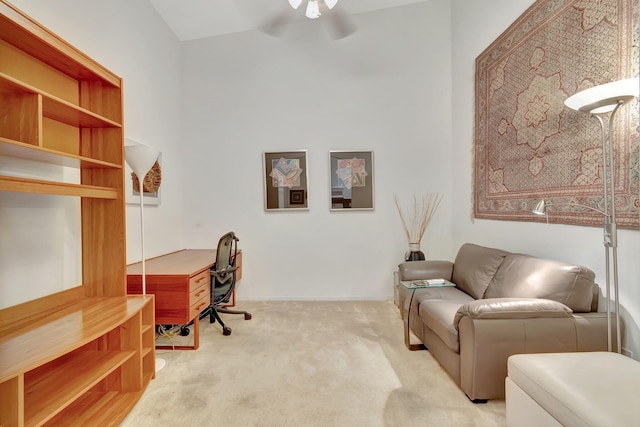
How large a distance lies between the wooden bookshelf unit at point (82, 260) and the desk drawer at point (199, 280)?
1.26ft

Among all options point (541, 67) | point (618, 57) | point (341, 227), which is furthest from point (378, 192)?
point (618, 57)

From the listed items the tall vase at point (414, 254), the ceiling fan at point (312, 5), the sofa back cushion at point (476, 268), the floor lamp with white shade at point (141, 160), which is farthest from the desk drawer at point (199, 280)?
the ceiling fan at point (312, 5)

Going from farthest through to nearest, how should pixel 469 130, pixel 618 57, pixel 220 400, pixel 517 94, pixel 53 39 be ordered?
1. pixel 469 130
2. pixel 517 94
3. pixel 220 400
4. pixel 618 57
5. pixel 53 39

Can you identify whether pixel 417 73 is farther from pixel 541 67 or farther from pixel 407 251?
pixel 407 251

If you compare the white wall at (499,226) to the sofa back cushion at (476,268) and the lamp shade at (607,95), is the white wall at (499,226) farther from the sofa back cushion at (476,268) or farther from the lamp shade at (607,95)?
the lamp shade at (607,95)

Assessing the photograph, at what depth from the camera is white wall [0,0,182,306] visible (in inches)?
66.7

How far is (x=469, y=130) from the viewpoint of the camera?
3377 millimetres

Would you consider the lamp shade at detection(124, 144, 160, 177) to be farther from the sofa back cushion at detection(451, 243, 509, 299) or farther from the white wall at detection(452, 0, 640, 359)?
the white wall at detection(452, 0, 640, 359)

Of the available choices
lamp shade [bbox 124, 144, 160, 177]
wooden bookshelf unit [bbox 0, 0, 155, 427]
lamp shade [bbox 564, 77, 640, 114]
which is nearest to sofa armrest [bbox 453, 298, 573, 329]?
lamp shade [bbox 564, 77, 640, 114]

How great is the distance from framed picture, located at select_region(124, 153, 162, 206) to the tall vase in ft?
9.40

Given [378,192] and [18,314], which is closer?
[18,314]

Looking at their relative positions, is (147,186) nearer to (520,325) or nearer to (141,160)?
(141,160)

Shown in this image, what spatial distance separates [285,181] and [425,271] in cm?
197

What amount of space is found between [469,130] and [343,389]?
9.62 ft
